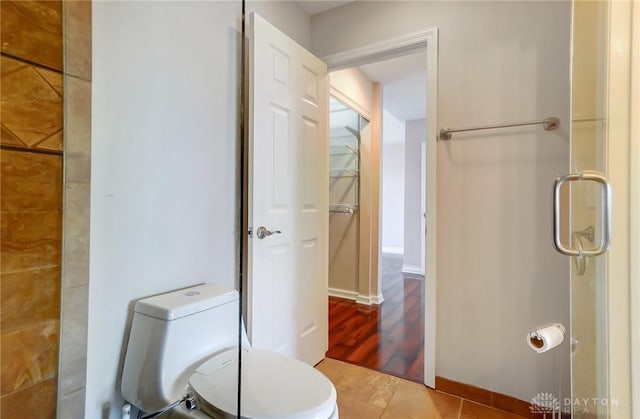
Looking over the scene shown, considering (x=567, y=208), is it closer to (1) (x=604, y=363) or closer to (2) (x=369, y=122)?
(1) (x=604, y=363)

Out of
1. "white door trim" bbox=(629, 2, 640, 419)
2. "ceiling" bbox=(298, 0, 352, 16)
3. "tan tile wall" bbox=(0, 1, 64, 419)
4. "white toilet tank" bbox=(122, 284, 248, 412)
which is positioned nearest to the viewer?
"white door trim" bbox=(629, 2, 640, 419)

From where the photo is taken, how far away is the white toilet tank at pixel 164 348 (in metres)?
1.06

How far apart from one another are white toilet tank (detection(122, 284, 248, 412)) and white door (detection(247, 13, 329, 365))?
355 mm

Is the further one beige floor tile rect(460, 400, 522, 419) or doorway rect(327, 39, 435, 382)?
doorway rect(327, 39, 435, 382)

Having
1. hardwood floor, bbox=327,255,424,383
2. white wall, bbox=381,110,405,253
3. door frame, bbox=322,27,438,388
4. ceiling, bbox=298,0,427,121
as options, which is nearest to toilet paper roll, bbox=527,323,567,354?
door frame, bbox=322,27,438,388

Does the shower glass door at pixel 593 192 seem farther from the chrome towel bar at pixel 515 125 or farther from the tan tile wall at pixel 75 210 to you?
the tan tile wall at pixel 75 210

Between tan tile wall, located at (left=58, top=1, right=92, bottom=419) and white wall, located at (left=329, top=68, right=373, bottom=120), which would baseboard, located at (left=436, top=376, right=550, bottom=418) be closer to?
tan tile wall, located at (left=58, top=1, right=92, bottom=419)

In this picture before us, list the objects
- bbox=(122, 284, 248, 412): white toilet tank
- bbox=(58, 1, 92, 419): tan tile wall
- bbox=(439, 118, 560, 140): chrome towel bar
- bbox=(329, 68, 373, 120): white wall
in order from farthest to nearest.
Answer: bbox=(329, 68, 373, 120): white wall → bbox=(439, 118, 560, 140): chrome towel bar → bbox=(122, 284, 248, 412): white toilet tank → bbox=(58, 1, 92, 419): tan tile wall

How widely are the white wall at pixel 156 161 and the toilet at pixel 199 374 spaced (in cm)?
8

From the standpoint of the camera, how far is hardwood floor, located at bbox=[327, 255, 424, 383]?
6.41 feet

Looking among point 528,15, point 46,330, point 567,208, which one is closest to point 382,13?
point 528,15

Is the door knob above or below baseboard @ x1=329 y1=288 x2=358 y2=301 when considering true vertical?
above

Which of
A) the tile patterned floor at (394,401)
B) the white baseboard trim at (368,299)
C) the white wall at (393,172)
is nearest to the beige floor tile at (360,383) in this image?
the tile patterned floor at (394,401)

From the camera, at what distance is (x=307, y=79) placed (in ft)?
6.04
